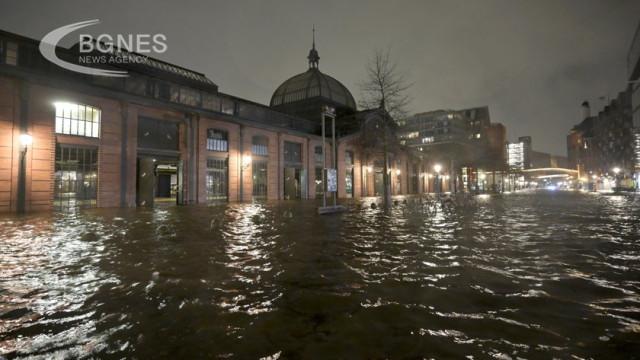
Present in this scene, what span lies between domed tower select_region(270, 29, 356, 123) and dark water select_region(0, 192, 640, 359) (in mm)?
38725

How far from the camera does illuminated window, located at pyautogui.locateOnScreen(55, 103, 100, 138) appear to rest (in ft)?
64.5

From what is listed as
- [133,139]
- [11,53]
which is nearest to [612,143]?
[133,139]

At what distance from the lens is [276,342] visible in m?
2.74

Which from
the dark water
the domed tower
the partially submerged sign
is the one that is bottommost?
the dark water

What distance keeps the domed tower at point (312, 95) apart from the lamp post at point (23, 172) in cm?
3159

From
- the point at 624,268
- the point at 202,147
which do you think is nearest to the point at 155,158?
the point at 202,147

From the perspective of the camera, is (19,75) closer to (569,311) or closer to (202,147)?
(202,147)

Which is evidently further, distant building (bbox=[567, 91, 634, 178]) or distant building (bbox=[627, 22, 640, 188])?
distant building (bbox=[567, 91, 634, 178])

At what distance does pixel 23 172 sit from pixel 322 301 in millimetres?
22839

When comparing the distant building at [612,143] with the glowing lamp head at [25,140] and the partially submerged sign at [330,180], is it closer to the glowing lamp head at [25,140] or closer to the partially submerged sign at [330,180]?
the partially submerged sign at [330,180]

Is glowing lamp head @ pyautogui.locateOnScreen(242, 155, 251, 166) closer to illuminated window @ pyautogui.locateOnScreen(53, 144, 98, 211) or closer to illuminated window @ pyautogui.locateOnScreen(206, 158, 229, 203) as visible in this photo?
illuminated window @ pyautogui.locateOnScreen(206, 158, 229, 203)

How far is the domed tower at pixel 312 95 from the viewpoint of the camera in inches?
1781

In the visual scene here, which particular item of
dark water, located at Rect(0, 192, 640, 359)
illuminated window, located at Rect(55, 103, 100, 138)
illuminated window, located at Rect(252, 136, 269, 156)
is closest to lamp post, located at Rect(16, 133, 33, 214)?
illuminated window, located at Rect(55, 103, 100, 138)

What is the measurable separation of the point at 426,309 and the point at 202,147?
88.0 ft
